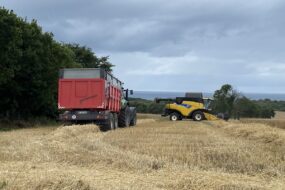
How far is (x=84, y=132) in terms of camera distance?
21.7 metres

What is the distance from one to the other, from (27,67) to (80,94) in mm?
9666

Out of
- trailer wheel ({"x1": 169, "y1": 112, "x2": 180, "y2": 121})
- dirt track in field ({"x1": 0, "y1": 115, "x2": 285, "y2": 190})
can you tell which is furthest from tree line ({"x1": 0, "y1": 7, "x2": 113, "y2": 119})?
dirt track in field ({"x1": 0, "y1": 115, "x2": 285, "y2": 190})

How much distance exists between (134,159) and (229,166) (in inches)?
84.1

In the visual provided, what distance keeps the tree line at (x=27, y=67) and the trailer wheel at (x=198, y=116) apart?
1280 cm

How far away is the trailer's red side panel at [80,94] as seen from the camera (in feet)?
82.4

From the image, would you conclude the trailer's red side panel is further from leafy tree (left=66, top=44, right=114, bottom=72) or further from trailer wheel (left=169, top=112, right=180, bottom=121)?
leafy tree (left=66, top=44, right=114, bottom=72)

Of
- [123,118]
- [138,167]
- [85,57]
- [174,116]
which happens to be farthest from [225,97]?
[138,167]

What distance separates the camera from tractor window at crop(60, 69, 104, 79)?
2514cm

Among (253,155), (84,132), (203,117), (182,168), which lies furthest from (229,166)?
(203,117)

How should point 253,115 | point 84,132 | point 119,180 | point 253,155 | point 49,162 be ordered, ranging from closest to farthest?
point 119,180
point 49,162
point 253,155
point 84,132
point 253,115

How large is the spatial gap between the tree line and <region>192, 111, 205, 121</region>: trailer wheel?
12798mm

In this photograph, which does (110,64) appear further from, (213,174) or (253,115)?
(213,174)

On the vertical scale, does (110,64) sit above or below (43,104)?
above

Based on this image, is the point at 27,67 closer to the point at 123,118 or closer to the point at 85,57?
the point at 123,118
